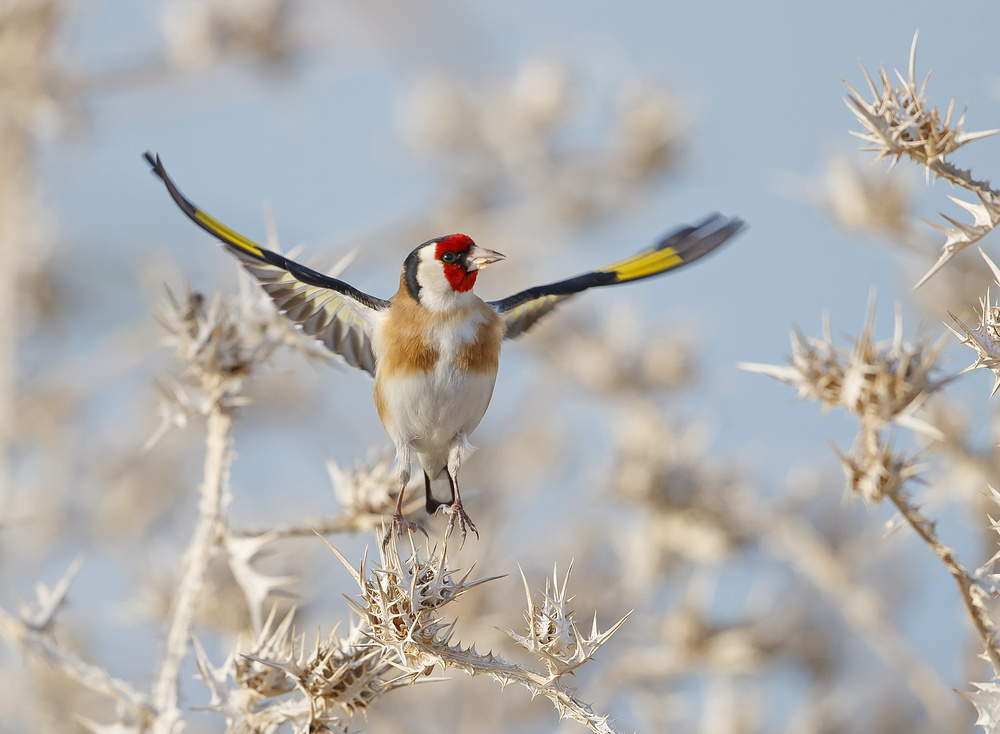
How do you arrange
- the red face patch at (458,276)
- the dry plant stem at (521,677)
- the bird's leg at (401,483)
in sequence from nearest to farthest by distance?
the dry plant stem at (521,677), the bird's leg at (401,483), the red face patch at (458,276)

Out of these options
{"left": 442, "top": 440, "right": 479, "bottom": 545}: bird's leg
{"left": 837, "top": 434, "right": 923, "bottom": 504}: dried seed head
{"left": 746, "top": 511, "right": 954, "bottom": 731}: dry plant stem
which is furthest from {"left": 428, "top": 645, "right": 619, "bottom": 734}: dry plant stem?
{"left": 746, "top": 511, "right": 954, "bottom": 731}: dry plant stem

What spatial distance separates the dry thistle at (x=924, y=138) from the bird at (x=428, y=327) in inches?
40.6

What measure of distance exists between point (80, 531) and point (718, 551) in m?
5.29

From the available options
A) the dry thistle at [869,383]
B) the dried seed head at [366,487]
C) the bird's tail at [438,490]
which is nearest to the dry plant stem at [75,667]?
the dried seed head at [366,487]

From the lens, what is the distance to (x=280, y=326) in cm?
382

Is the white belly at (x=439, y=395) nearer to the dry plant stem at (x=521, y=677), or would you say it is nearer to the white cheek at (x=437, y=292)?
the white cheek at (x=437, y=292)

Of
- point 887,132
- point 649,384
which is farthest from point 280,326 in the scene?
point 649,384

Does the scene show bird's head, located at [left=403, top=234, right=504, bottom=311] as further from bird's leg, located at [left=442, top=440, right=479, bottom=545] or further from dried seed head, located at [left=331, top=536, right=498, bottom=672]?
dried seed head, located at [left=331, top=536, right=498, bottom=672]

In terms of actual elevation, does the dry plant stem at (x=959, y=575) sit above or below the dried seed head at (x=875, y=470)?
below

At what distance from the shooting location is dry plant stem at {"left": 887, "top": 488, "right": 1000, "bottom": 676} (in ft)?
8.71

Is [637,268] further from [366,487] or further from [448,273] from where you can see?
[366,487]

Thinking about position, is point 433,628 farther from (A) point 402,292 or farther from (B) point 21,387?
(B) point 21,387

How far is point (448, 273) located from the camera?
11.6ft

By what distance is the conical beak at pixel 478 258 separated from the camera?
135 inches
